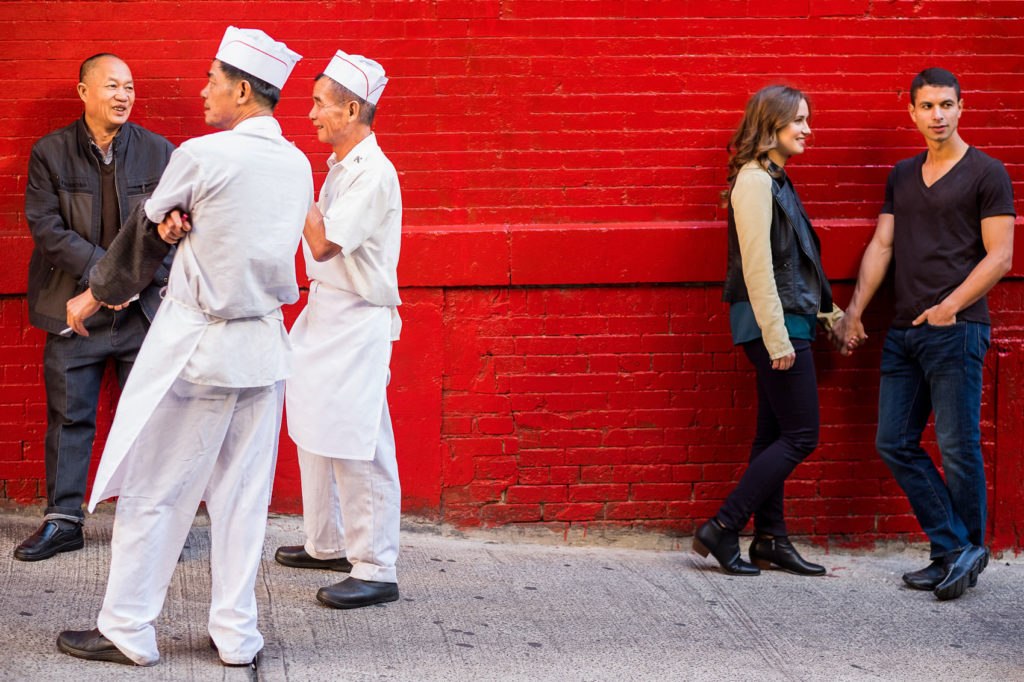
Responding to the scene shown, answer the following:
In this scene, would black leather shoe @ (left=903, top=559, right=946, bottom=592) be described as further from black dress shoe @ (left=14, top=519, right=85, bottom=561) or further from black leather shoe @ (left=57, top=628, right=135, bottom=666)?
black dress shoe @ (left=14, top=519, right=85, bottom=561)

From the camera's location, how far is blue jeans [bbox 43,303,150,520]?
15.9 ft

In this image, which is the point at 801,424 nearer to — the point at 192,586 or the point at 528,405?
the point at 528,405

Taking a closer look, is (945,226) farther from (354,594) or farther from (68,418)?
(68,418)

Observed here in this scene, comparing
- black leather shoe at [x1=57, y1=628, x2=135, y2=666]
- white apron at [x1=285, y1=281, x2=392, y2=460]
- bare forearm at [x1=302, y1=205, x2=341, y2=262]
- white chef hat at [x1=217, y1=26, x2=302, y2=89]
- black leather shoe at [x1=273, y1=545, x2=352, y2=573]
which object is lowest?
black leather shoe at [x1=273, y1=545, x2=352, y2=573]

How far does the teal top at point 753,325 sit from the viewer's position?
4910mm

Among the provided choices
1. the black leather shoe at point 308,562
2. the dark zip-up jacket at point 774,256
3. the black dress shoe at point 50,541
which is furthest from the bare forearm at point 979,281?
the black dress shoe at point 50,541

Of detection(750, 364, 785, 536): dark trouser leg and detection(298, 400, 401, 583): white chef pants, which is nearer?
detection(298, 400, 401, 583): white chef pants

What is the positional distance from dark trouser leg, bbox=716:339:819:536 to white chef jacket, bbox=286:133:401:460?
5.40 feet

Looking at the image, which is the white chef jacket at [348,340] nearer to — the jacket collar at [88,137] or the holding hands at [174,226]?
the holding hands at [174,226]

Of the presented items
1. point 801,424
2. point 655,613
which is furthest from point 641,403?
point 655,613

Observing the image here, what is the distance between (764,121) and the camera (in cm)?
486

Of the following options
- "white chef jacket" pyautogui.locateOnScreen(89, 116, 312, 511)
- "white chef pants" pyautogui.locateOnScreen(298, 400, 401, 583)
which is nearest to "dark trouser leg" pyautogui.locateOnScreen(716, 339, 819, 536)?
"white chef pants" pyautogui.locateOnScreen(298, 400, 401, 583)

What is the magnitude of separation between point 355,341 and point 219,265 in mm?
870

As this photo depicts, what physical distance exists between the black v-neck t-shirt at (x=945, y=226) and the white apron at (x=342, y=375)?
7.80 feet
